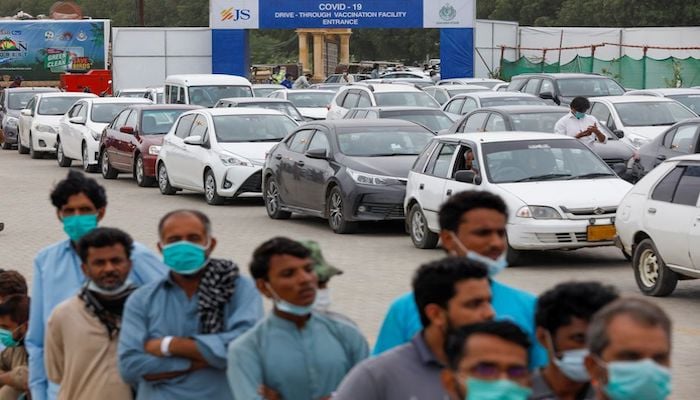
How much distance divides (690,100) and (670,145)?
851 centimetres

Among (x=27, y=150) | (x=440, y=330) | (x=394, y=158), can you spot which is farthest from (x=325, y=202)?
(x=27, y=150)

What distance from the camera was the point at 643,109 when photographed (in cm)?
2691

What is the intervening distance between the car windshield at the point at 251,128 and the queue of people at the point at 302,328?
58.8 feet

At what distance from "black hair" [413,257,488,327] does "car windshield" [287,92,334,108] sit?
107 feet

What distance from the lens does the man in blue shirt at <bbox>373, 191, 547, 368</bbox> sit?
5.34 m

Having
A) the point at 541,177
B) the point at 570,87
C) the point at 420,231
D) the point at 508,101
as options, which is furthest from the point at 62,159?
the point at 541,177

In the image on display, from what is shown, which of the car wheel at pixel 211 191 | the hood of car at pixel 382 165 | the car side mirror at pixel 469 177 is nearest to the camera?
the car side mirror at pixel 469 177

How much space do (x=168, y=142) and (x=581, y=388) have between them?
73.6 ft

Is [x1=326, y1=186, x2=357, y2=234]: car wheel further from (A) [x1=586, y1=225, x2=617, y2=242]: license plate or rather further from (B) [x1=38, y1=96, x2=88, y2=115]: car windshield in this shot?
(B) [x1=38, y1=96, x2=88, y2=115]: car windshield

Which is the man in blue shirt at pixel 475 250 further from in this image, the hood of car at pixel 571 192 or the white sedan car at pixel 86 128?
the white sedan car at pixel 86 128

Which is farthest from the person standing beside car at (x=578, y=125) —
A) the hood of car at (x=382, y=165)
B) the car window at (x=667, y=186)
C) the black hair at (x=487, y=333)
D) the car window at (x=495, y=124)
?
the black hair at (x=487, y=333)

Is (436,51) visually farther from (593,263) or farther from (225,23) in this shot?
(593,263)

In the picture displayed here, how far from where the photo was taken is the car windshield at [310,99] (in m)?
37.7

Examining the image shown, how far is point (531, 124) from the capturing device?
23.7m
